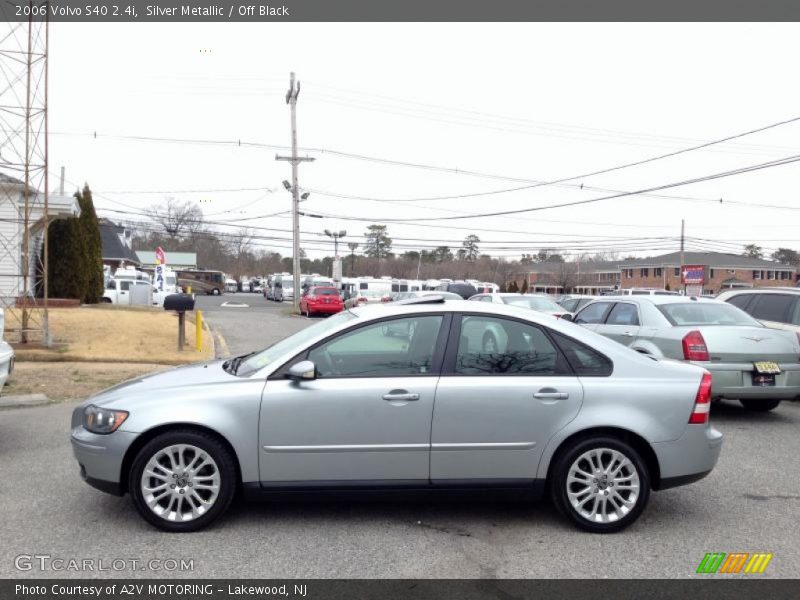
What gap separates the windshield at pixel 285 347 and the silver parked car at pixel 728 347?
4.70 meters

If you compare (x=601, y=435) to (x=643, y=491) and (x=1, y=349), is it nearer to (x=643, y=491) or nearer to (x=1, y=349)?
(x=643, y=491)

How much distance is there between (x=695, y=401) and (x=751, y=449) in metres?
2.99

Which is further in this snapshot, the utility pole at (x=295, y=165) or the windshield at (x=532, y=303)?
the utility pole at (x=295, y=165)

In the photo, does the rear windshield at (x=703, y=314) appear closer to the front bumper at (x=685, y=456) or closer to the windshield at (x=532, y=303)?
the front bumper at (x=685, y=456)

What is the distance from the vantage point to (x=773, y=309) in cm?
1103

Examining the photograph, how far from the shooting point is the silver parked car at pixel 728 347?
8.30 metres

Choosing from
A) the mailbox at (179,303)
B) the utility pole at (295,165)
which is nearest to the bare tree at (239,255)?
the utility pole at (295,165)

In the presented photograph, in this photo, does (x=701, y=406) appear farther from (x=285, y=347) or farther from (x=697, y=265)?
(x=697, y=265)

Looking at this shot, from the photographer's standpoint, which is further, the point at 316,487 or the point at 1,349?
the point at 1,349

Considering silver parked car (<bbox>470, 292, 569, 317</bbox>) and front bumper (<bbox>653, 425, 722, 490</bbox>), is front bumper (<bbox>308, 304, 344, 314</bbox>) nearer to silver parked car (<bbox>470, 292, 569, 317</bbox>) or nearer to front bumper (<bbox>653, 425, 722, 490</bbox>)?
silver parked car (<bbox>470, 292, 569, 317</bbox>)

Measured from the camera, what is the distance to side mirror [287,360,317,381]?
459cm

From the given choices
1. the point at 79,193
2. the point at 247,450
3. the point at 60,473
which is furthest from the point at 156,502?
the point at 79,193

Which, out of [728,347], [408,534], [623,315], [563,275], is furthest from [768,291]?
[563,275]

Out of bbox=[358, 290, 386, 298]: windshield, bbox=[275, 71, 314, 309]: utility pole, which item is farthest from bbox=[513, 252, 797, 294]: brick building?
bbox=[275, 71, 314, 309]: utility pole
